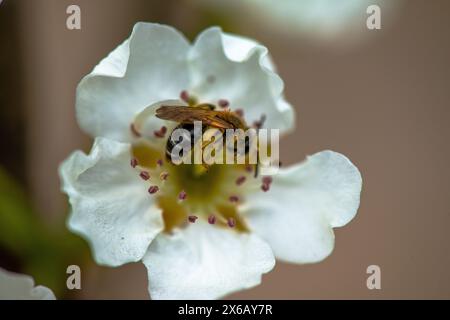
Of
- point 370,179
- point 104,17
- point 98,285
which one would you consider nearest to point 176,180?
point 98,285

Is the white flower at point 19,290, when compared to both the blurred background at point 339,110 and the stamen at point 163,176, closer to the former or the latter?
the stamen at point 163,176

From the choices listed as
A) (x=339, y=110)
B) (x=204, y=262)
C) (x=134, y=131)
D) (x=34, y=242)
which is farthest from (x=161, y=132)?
(x=339, y=110)

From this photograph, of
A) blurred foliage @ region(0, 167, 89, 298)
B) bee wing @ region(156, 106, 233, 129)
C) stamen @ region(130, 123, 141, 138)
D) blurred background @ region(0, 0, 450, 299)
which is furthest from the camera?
blurred background @ region(0, 0, 450, 299)

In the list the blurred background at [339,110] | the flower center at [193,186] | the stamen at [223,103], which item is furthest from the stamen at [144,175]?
the blurred background at [339,110]

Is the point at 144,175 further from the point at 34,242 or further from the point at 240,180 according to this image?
the point at 34,242

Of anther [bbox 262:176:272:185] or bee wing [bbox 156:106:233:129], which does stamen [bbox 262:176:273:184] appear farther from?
bee wing [bbox 156:106:233:129]

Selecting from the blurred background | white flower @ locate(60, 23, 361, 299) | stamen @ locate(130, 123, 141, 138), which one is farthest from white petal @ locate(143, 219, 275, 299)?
the blurred background
